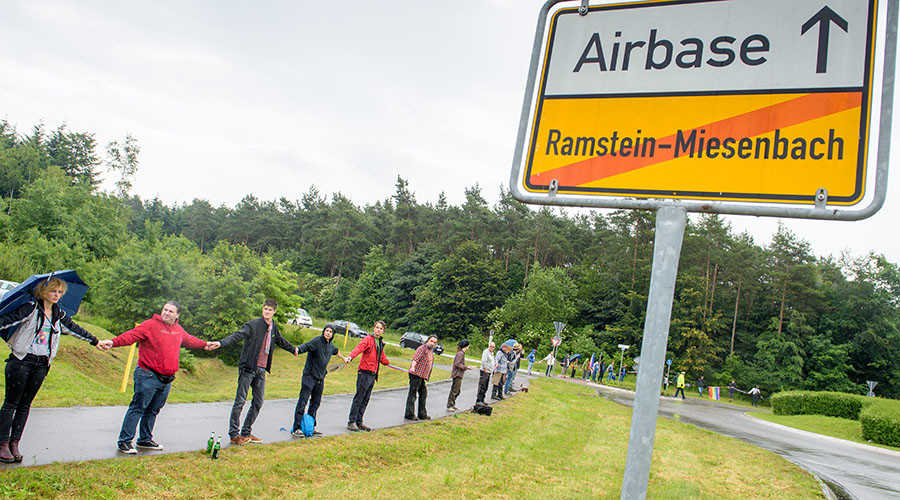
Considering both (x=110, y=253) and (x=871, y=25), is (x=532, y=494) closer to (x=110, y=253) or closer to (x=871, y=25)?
(x=871, y=25)

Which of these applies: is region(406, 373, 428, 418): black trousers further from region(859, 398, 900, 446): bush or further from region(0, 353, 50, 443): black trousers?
region(859, 398, 900, 446): bush

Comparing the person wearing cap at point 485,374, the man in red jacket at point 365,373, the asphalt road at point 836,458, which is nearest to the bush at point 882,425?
the asphalt road at point 836,458

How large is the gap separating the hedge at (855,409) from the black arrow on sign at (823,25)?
71.3 feet

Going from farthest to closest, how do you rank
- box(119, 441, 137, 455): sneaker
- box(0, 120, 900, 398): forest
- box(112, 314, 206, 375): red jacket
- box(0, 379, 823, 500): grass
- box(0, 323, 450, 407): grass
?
box(0, 120, 900, 398): forest, box(0, 323, 450, 407): grass, box(112, 314, 206, 375): red jacket, box(119, 441, 137, 455): sneaker, box(0, 379, 823, 500): grass

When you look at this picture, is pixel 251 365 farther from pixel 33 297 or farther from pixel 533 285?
pixel 533 285

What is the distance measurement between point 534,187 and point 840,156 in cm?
117

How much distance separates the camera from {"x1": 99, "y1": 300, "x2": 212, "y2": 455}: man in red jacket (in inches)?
249

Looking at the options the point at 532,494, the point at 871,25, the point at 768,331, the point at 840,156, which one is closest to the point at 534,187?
the point at 840,156

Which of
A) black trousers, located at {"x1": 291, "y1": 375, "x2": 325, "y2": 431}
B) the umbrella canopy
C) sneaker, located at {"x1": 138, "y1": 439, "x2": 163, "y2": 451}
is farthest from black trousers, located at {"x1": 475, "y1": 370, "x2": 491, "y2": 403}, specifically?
the umbrella canopy

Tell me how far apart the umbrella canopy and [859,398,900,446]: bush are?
2286 centimetres

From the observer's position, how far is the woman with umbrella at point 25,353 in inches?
211

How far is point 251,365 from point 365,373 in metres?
2.68

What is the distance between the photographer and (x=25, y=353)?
543 cm

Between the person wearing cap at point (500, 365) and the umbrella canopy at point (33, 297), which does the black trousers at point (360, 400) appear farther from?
the person wearing cap at point (500, 365)
